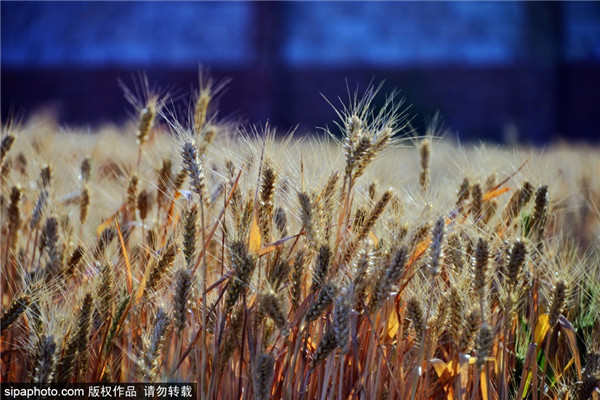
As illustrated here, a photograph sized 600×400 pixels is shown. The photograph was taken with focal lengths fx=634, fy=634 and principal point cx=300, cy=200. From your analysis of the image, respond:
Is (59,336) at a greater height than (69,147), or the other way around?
(69,147)

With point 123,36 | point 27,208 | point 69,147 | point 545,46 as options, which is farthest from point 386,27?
point 27,208

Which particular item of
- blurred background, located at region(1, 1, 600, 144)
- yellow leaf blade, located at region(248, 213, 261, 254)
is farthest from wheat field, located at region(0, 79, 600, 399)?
blurred background, located at region(1, 1, 600, 144)

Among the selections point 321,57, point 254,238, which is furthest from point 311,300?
point 321,57

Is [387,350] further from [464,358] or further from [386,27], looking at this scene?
[386,27]

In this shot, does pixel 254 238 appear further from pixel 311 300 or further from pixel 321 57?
pixel 321 57

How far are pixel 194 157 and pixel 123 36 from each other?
1374 cm

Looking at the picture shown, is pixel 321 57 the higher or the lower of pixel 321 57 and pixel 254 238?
the higher

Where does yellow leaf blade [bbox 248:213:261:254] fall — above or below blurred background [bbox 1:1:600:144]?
below

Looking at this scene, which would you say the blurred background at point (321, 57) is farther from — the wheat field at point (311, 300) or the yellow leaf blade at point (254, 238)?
the yellow leaf blade at point (254, 238)

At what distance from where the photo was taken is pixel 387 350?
144 cm

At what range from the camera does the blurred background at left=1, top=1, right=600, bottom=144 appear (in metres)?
13.1

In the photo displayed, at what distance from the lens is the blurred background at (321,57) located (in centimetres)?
1314

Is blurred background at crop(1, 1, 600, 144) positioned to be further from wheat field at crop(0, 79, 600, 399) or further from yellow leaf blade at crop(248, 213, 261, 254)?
yellow leaf blade at crop(248, 213, 261, 254)

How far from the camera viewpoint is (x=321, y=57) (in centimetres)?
1343
